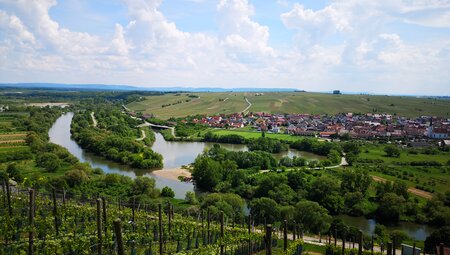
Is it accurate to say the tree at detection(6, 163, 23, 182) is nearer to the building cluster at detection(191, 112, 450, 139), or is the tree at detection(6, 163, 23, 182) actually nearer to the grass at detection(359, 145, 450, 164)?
the grass at detection(359, 145, 450, 164)

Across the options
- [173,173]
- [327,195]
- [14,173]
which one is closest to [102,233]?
[327,195]

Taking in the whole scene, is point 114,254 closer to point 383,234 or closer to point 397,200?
point 383,234

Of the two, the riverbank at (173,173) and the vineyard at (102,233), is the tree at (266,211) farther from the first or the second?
the riverbank at (173,173)

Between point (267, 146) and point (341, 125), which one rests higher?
point (341, 125)

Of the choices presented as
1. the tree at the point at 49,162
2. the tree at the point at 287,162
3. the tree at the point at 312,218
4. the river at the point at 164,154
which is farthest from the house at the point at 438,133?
the tree at the point at 49,162

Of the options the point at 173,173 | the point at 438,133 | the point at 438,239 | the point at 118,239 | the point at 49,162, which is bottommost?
the point at 173,173

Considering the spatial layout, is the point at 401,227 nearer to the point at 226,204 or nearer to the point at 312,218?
the point at 312,218

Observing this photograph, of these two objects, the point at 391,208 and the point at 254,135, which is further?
the point at 254,135

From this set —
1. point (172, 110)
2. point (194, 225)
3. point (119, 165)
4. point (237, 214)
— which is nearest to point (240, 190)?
point (237, 214)
